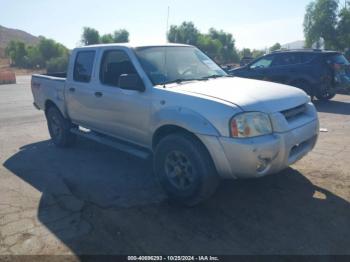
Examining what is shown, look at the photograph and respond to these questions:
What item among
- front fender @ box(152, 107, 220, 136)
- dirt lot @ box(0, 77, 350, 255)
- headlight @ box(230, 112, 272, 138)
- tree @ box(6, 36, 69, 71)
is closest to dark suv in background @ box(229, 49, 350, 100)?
dirt lot @ box(0, 77, 350, 255)

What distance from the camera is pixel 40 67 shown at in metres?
60.4

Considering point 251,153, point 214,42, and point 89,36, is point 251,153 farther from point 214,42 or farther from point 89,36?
point 214,42

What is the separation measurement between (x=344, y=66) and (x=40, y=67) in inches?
2302

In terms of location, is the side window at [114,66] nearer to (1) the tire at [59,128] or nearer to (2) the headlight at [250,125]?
(1) the tire at [59,128]

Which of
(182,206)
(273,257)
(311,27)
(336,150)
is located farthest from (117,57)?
(311,27)

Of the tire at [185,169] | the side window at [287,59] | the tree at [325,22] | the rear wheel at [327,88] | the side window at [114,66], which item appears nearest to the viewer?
the tire at [185,169]

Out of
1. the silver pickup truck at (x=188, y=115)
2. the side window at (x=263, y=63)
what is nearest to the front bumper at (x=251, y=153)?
the silver pickup truck at (x=188, y=115)

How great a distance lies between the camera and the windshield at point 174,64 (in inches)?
176

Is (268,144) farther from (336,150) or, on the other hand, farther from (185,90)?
(336,150)

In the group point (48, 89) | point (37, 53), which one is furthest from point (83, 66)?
point (37, 53)

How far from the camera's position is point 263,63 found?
11789 millimetres

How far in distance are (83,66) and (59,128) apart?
5.15 ft

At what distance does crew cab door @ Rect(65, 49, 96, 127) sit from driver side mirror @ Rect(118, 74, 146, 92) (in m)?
1.17

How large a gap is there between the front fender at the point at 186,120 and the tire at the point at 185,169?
6.7 inches
